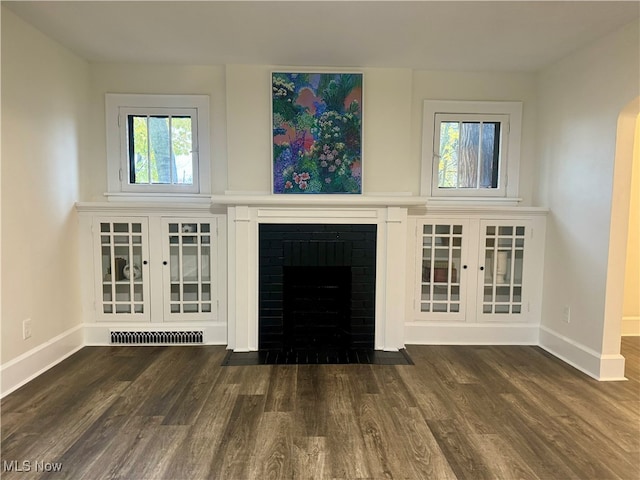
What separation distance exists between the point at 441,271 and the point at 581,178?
128cm

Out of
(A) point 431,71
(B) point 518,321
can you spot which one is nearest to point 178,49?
(A) point 431,71

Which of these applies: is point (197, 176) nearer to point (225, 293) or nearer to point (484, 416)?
point (225, 293)

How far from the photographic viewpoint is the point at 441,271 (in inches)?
137

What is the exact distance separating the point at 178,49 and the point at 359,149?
1.60 m

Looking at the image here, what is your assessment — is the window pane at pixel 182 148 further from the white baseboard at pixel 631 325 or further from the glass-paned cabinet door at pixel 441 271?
the white baseboard at pixel 631 325

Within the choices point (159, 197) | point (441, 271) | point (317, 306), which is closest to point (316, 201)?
point (317, 306)

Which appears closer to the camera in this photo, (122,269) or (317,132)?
(317,132)

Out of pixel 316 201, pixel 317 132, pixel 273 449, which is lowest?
pixel 273 449

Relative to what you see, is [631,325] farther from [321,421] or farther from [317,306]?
[321,421]

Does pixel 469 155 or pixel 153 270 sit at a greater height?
pixel 469 155

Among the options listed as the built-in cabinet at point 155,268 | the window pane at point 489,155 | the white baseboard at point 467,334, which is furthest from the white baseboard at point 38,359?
the window pane at point 489,155

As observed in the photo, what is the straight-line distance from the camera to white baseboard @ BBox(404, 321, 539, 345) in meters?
3.46

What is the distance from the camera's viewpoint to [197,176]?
11.3 ft

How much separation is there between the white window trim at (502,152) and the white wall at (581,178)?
0.64 ft
